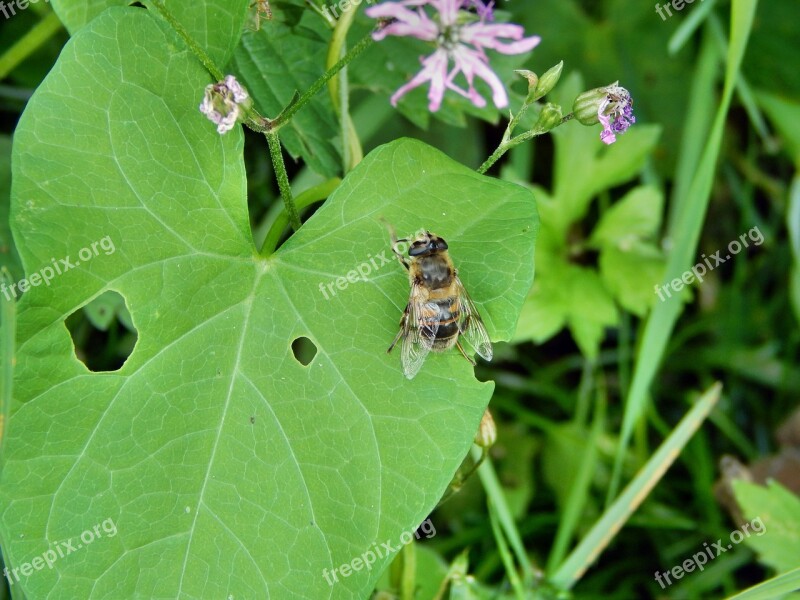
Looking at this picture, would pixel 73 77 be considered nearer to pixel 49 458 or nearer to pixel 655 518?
pixel 49 458

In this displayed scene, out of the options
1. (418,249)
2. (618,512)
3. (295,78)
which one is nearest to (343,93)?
(295,78)

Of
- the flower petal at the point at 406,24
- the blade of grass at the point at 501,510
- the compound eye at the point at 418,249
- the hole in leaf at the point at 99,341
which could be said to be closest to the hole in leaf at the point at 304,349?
the hole in leaf at the point at 99,341

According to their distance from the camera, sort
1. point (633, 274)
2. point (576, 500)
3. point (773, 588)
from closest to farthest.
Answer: point (773, 588) < point (576, 500) < point (633, 274)

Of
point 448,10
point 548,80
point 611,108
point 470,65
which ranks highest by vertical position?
point 448,10

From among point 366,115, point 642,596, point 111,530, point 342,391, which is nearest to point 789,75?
point 366,115

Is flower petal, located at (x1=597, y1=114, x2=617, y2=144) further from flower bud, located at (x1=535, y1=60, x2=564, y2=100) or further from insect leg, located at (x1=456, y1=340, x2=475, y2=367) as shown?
insect leg, located at (x1=456, y1=340, x2=475, y2=367)

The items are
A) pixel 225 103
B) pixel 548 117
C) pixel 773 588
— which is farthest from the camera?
pixel 773 588

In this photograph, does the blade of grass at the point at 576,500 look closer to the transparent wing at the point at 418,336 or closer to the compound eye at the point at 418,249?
the transparent wing at the point at 418,336

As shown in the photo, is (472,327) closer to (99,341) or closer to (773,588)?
(773,588)
